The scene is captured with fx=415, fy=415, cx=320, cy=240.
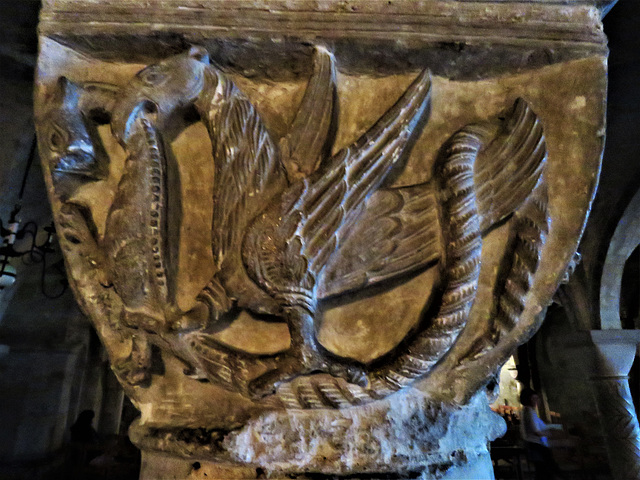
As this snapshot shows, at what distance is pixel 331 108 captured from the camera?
83 centimetres

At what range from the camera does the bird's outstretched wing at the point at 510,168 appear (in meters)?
0.84

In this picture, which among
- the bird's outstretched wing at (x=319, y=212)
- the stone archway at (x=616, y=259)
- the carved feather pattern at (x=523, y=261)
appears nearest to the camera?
the bird's outstretched wing at (x=319, y=212)

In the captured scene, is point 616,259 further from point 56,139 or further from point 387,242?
point 56,139

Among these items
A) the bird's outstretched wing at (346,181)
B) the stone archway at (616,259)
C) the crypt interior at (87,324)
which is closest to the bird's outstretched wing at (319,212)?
the bird's outstretched wing at (346,181)

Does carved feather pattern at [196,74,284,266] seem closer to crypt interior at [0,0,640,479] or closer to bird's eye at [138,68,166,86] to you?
bird's eye at [138,68,166,86]

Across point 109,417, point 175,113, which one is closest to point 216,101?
point 175,113

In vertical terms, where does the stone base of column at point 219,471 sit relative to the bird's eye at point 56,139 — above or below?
below

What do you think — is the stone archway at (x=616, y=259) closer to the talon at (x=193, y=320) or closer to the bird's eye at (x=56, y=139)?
the talon at (x=193, y=320)

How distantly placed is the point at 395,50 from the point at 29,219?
9.64ft

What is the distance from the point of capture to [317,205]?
75 cm

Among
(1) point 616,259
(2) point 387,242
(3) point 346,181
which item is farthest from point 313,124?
(1) point 616,259

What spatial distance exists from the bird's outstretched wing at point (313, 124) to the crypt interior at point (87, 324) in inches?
46.2

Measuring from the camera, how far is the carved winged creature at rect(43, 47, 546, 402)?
74cm

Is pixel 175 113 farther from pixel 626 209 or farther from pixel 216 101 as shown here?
pixel 626 209
